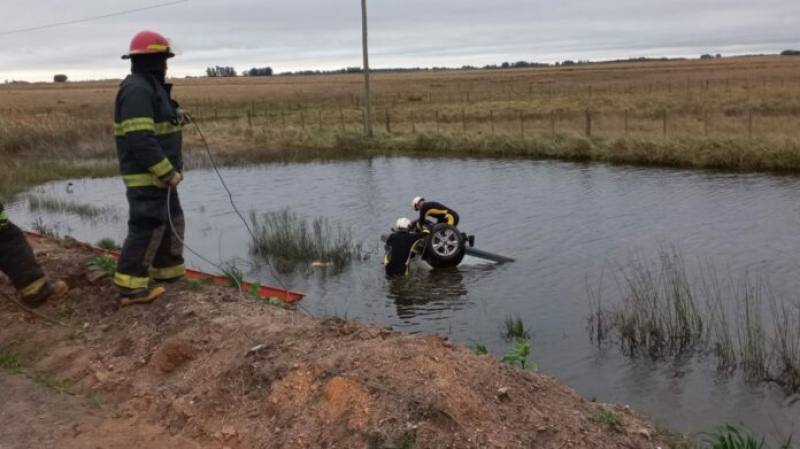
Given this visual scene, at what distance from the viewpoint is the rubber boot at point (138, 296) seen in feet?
21.1

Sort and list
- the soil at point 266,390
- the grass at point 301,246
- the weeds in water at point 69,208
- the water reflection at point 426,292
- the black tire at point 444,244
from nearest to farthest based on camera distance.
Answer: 1. the soil at point 266,390
2. the water reflection at point 426,292
3. the black tire at point 444,244
4. the grass at point 301,246
5. the weeds in water at point 69,208

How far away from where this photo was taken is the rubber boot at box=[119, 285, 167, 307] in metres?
6.45

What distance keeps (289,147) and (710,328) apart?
23.6 m

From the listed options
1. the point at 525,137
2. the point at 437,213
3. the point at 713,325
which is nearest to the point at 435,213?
the point at 437,213

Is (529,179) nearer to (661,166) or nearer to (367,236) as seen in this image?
(661,166)

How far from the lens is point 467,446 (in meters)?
4.01

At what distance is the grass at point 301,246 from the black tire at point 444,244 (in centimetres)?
155

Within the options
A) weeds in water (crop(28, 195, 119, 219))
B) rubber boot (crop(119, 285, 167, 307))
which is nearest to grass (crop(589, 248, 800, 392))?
rubber boot (crop(119, 285, 167, 307))

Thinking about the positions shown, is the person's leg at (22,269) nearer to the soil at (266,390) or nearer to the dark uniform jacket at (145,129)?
the soil at (266,390)

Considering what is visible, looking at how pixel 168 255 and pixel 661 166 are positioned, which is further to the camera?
pixel 661 166

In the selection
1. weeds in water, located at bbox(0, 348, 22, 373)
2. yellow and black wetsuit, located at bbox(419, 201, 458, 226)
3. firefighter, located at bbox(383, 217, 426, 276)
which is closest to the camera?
weeds in water, located at bbox(0, 348, 22, 373)

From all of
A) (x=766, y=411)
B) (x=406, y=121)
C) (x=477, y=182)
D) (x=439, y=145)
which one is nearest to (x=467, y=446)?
(x=766, y=411)

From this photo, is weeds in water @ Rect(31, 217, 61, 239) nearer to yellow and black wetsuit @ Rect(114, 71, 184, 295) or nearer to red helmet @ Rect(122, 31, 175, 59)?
yellow and black wetsuit @ Rect(114, 71, 184, 295)

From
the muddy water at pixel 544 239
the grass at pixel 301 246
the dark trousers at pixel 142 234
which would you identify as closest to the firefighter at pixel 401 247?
the muddy water at pixel 544 239
